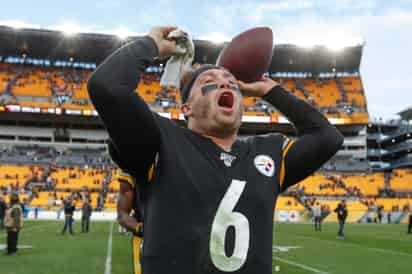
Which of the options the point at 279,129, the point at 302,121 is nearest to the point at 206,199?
the point at 302,121

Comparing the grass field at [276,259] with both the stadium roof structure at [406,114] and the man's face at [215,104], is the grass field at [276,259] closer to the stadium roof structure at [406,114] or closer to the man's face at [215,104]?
the man's face at [215,104]

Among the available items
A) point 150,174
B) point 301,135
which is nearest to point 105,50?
point 301,135

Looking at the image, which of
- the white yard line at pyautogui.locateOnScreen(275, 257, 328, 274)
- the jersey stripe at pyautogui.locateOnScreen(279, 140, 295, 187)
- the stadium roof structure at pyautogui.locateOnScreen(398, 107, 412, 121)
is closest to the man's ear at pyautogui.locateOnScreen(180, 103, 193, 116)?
the jersey stripe at pyautogui.locateOnScreen(279, 140, 295, 187)

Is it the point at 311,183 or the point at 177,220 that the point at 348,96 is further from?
the point at 177,220

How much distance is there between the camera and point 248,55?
7.83 feet

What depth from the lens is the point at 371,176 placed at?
152ft

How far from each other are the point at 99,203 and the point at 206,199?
34.2m

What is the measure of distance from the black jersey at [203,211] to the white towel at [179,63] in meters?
0.24

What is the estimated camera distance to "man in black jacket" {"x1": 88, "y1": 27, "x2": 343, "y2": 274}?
1768mm

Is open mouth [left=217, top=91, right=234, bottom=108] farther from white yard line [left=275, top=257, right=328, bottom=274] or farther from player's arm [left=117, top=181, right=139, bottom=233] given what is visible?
white yard line [left=275, top=257, right=328, bottom=274]

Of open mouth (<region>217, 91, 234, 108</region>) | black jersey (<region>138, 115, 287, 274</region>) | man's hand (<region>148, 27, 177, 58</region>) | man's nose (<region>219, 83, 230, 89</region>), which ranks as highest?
man's hand (<region>148, 27, 177, 58</region>)

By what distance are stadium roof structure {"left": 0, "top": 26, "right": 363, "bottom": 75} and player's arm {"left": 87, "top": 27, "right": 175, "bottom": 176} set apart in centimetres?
4217

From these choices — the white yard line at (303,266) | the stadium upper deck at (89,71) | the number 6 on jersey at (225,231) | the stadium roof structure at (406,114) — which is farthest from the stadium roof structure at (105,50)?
the number 6 on jersey at (225,231)

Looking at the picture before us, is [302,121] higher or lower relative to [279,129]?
lower
